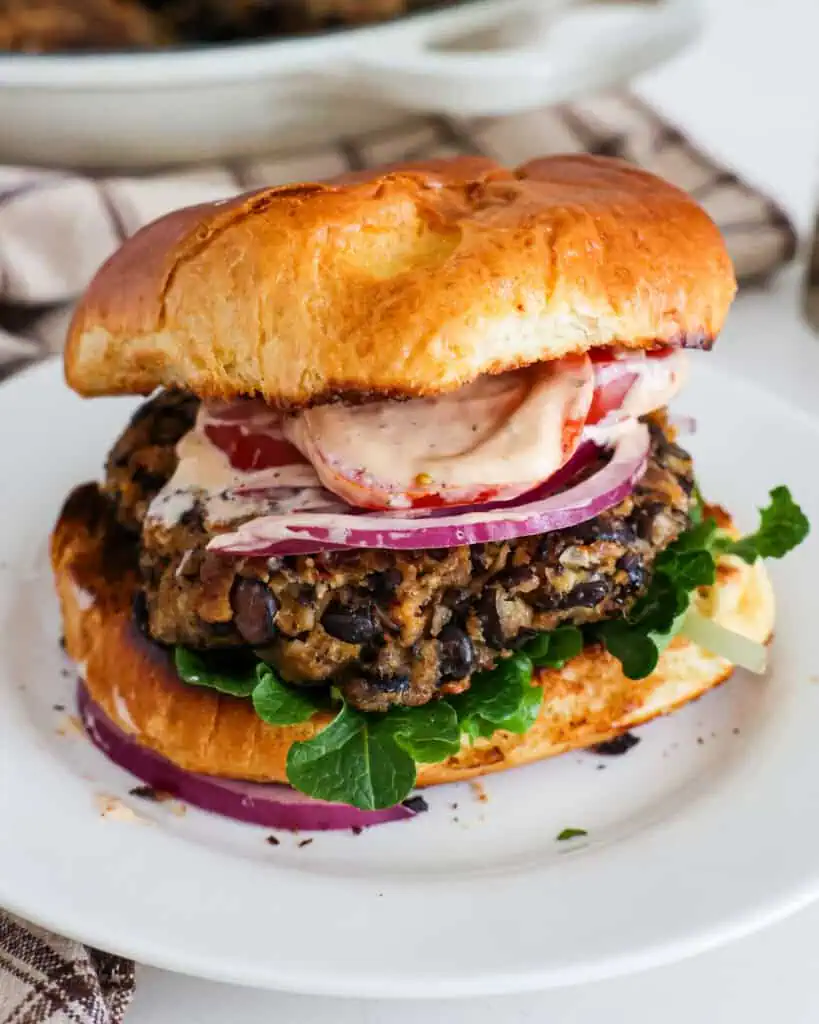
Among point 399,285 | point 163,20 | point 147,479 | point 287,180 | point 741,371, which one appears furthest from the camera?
point 163,20

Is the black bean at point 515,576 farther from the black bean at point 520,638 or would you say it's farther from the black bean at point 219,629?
the black bean at point 219,629

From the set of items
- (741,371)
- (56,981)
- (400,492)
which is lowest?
(741,371)

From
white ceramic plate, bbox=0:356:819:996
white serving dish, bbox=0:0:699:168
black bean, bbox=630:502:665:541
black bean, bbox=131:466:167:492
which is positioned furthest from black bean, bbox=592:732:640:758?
white serving dish, bbox=0:0:699:168

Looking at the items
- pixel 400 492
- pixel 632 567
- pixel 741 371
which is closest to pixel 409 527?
pixel 400 492

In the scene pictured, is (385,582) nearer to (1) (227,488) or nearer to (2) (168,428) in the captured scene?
(1) (227,488)

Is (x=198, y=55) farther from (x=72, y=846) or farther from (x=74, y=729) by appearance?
(x=72, y=846)

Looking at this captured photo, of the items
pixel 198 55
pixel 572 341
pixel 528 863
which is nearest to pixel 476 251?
pixel 572 341

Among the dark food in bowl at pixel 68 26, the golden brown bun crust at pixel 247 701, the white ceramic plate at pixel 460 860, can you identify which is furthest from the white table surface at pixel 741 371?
the dark food in bowl at pixel 68 26
